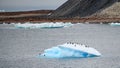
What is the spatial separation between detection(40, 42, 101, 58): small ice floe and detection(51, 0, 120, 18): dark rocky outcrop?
81.9 metres

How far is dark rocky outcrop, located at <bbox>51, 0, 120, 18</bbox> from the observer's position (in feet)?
398

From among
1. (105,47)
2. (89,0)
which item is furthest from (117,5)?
(105,47)

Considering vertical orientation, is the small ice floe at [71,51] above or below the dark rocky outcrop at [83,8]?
below

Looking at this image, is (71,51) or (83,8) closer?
(71,51)

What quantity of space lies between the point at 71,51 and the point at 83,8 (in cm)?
9259

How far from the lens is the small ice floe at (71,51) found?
1404 inches

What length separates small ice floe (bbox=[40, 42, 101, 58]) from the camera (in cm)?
3566

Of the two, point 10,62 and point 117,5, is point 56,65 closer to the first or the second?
point 10,62

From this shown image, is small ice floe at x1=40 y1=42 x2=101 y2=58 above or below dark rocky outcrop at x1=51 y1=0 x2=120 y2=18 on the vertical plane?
below

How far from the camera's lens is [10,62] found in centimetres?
3819

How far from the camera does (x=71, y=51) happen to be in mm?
36438

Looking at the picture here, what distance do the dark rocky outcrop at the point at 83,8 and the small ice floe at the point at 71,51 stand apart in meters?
81.9

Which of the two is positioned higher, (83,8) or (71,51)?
(83,8)

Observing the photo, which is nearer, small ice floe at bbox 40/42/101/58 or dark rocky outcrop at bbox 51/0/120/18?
small ice floe at bbox 40/42/101/58
